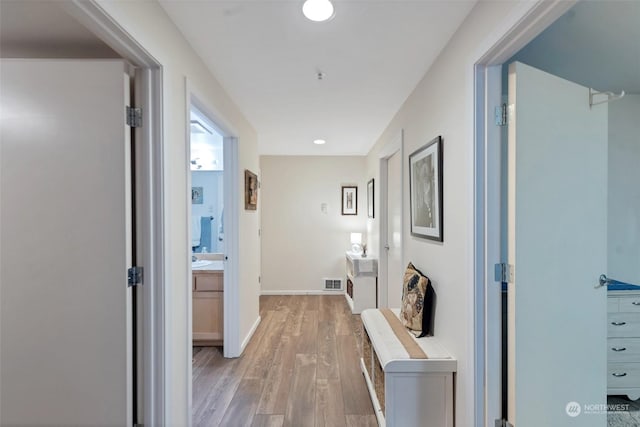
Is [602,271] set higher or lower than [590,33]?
lower

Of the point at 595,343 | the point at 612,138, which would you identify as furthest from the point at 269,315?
the point at 612,138

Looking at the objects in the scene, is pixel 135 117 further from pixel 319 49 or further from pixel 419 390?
pixel 419 390

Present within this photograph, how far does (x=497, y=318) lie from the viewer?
1396 millimetres

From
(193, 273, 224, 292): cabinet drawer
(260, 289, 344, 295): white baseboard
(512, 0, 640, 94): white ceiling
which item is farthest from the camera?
(260, 289, 344, 295): white baseboard

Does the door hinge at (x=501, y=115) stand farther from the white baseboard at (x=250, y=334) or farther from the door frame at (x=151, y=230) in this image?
the white baseboard at (x=250, y=334)

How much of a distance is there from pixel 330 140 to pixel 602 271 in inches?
128

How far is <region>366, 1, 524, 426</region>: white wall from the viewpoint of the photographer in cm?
143

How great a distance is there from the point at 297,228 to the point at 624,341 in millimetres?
4141

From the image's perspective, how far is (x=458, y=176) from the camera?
162 centimetres

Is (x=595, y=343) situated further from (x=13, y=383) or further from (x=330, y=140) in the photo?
(x=330, y=140)

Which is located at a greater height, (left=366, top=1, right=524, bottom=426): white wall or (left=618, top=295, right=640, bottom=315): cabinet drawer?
(left=366, top=1, right=524, bottom=426): white wall

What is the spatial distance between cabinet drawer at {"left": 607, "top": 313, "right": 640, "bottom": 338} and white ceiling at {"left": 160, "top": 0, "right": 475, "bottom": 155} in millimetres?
2171

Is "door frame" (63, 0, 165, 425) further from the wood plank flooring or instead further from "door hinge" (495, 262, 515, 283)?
"door hinge" (495, 262, 515, 283)

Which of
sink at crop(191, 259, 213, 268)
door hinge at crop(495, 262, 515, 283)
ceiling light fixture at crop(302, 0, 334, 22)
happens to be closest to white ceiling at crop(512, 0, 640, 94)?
ceiling light fixture at crop(302, 0, 334, 22)
